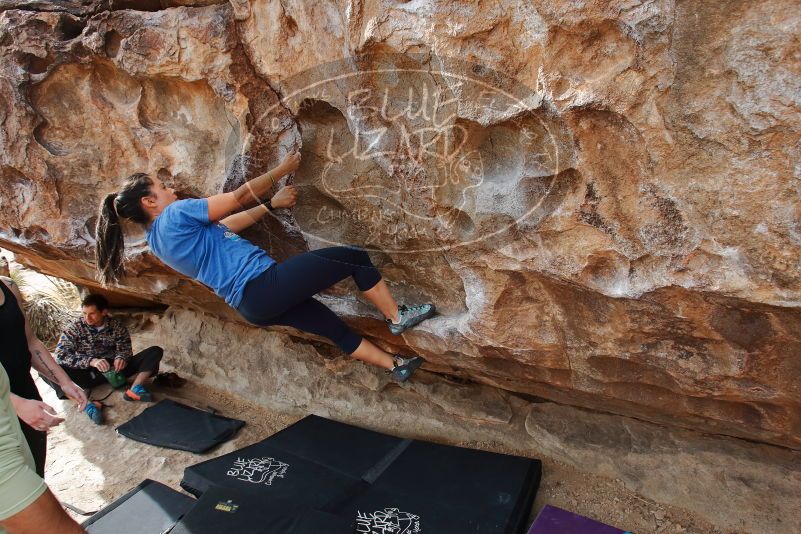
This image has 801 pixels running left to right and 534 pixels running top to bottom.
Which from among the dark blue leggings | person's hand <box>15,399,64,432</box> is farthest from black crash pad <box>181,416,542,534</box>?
person's hand <box>15,399,64,432</box>

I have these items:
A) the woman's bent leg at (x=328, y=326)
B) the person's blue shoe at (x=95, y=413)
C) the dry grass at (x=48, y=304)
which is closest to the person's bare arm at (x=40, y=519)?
the woman's bent leg at (x=328, y=326)

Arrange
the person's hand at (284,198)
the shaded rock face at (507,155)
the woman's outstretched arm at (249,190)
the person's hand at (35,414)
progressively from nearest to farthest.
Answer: the shaded rock face at (507,155) < the person's hand at (35,414) < the woman's outstretched arm at (249,190) < the person's hand at (284,198)

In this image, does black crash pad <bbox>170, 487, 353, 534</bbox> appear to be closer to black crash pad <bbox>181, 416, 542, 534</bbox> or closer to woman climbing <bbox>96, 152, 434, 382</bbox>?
black crash pad <bbox>181, 416, 542, 534</bbox>

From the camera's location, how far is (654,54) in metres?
1.31

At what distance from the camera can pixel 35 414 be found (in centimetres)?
166

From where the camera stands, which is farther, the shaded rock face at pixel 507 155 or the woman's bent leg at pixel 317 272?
the woman's bent leg at pixel 317 272

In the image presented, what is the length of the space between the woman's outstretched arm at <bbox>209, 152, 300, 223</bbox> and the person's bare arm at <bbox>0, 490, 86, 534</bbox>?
38.1 inches

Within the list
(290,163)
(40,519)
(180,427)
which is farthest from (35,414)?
(180,427)

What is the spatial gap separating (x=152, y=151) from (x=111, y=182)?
15.0 inches

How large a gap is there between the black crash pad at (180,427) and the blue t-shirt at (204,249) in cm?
119

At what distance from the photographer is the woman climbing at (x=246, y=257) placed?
2020 mm

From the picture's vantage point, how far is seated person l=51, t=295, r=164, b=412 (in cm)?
344

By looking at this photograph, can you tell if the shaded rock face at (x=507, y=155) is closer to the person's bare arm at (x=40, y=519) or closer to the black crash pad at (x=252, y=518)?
the black crash pad at (x=252, y=518)

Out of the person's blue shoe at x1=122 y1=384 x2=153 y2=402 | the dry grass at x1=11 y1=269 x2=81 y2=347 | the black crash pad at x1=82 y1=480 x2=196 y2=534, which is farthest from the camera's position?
the dry grass at x1=11 y1=269 x2=81 y2=347
